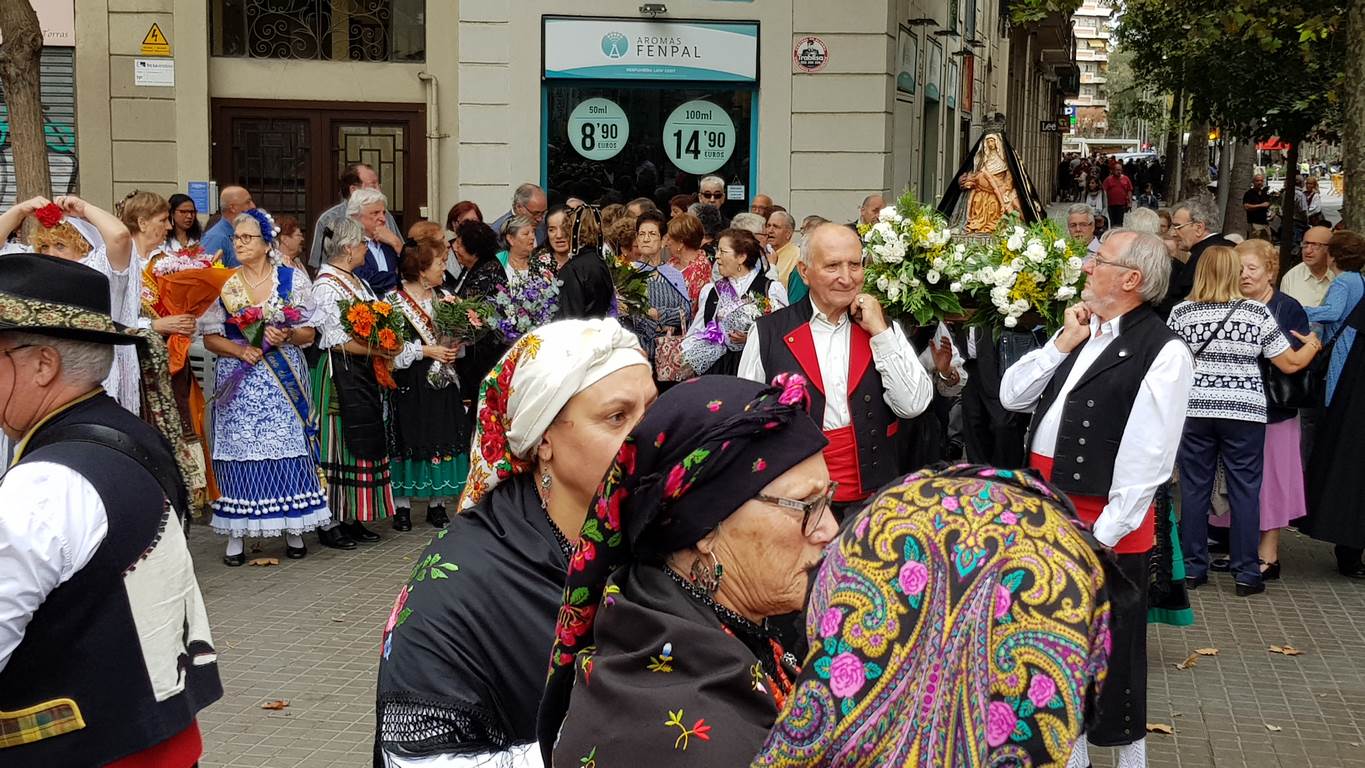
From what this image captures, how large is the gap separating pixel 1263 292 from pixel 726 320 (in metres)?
3.25

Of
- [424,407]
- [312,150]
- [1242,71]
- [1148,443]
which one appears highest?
[1242,71]

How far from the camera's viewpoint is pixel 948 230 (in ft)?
22.3

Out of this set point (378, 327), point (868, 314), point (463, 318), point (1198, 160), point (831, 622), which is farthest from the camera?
point (1198, 160)

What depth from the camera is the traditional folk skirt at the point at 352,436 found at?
9.68 metres

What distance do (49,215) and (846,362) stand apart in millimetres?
3565

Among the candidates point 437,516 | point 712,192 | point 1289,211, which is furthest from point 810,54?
point 1289,211

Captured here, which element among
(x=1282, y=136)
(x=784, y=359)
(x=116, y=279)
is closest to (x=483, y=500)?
(x=784, y=359)

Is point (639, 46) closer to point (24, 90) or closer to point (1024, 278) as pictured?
point (24, 90)

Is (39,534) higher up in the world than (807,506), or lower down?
lower down

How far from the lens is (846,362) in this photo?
6.10 meters

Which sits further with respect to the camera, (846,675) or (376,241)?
(376,241)

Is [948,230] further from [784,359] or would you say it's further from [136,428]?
[136,428]

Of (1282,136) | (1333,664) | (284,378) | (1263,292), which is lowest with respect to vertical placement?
(1333,664)

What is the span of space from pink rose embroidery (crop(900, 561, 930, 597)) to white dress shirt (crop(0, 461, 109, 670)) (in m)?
2.02
